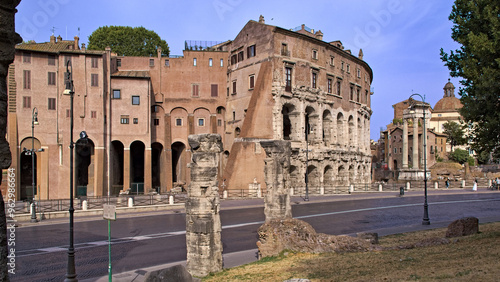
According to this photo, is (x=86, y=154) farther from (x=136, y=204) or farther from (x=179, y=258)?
(x=179, y=258)

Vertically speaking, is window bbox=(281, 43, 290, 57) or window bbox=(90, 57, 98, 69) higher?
window bbox=(281, 43, 290, 57)

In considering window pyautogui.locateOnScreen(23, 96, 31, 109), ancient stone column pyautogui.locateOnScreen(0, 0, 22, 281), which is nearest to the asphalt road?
ancient stone column pyautogui.locateOnScreen(0, 0, 22, 281)

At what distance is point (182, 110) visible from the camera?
48.2 m

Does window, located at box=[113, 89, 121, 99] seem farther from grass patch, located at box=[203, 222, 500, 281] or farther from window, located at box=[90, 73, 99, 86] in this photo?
grass patch, located at box=[203, 222, 500, 281]

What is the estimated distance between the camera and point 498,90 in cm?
1241

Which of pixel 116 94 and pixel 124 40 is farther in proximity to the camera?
pixel 124 40

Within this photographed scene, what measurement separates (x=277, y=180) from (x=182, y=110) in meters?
32.6

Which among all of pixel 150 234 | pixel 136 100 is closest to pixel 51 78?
pixel 136 100

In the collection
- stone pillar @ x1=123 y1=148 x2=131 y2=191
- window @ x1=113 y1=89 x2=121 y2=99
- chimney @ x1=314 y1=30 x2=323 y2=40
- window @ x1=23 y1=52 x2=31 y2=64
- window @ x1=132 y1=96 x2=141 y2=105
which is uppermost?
chimney @ x1=314 y1=30 x2=323 y2=40

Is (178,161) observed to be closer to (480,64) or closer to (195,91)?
(195,91)

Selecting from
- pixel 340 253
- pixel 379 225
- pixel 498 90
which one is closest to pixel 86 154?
pixel 379 225

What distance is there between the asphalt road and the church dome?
72.6 metres

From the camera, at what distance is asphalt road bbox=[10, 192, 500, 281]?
12.7 metres

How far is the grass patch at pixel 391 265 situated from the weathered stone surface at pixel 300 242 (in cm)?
30
